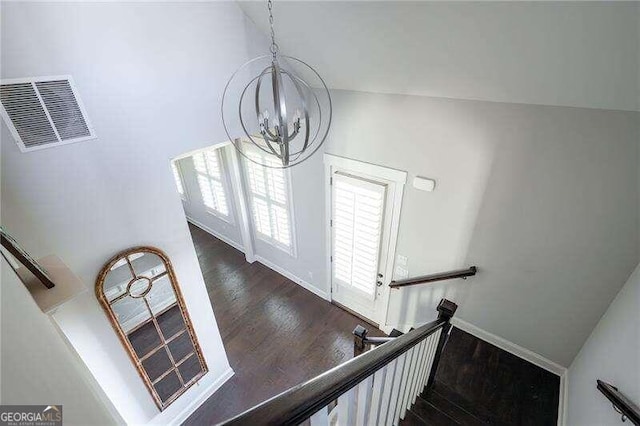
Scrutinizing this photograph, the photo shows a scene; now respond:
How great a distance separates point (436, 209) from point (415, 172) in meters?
0.40

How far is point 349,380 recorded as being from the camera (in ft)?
2.96

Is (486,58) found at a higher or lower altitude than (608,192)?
higher

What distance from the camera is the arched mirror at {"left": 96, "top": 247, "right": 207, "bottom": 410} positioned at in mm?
2398

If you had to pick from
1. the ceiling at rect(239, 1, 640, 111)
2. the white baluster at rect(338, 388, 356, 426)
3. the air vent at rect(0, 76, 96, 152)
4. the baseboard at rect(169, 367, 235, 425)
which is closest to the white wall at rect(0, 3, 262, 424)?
the air vent at rect(0, 76, 96, 152)

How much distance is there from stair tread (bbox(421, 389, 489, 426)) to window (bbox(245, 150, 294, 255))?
2.76m

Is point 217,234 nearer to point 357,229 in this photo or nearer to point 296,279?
point 296,279

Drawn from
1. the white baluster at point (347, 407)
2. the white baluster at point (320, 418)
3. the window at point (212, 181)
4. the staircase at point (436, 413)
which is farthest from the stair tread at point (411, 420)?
the window at point (212, 181)

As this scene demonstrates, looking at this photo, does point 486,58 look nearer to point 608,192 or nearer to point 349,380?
point 608,192

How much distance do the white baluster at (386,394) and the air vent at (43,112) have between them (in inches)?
89.7

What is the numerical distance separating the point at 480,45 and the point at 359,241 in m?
2.35

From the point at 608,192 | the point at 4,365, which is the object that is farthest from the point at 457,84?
the point at 4,365

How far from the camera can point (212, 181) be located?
5.31 m

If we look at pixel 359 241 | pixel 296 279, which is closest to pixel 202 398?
pixel 296 279

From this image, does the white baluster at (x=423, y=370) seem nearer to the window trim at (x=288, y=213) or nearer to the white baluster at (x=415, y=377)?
the white baluster at (x=415, y=377)
